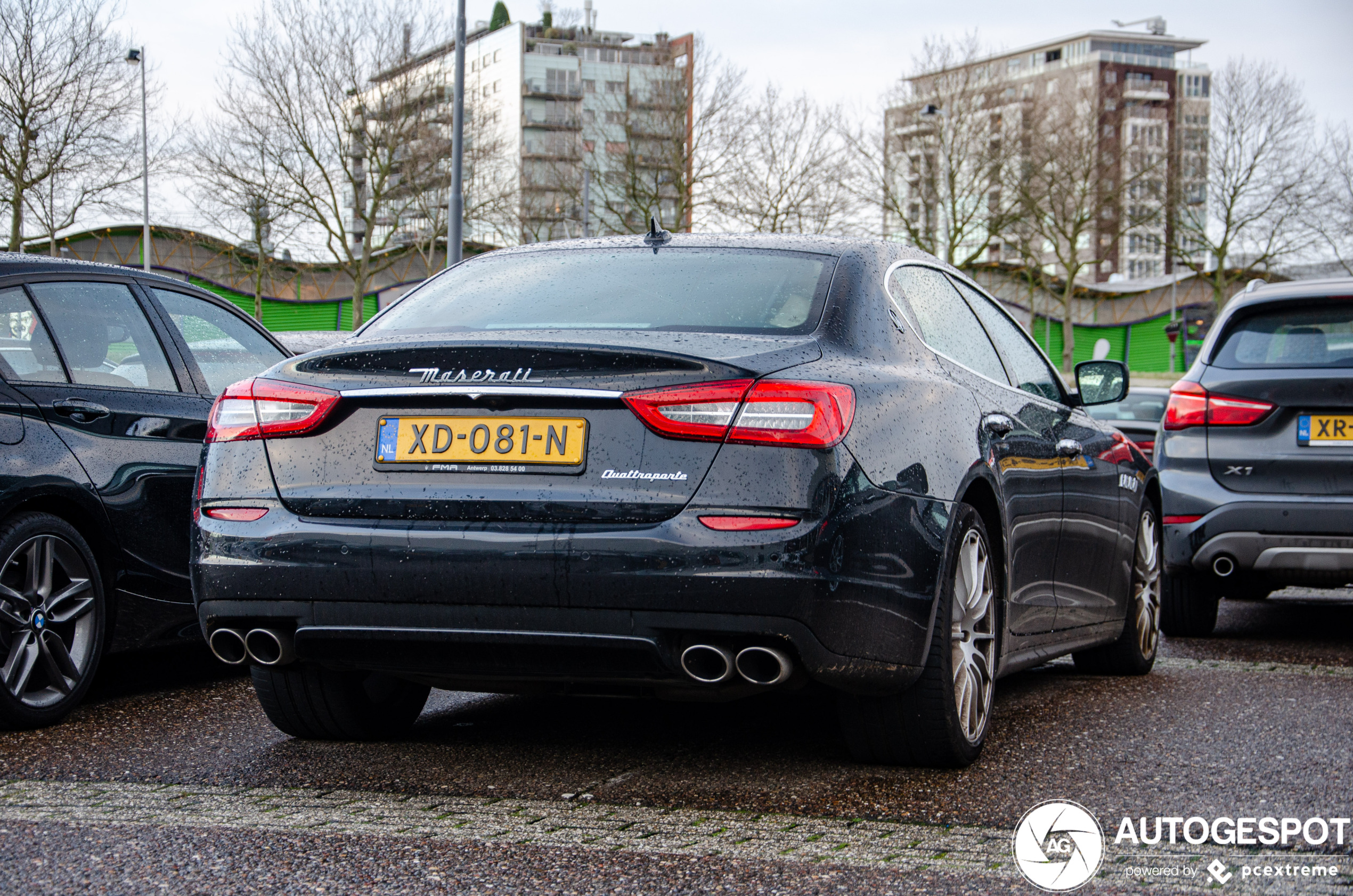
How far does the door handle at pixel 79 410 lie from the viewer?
4.98 metres

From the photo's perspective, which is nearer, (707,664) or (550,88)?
(707,664)

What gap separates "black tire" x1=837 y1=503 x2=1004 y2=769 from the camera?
3830 millimetres

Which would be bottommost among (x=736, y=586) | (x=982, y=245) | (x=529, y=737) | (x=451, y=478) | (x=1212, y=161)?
(x=529, y=737)

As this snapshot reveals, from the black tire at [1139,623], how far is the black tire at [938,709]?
189 cm

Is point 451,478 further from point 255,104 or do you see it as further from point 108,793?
point 255,104

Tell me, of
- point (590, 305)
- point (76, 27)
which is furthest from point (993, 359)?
point (76, 27)

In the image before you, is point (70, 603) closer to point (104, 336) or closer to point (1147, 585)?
point (104, 336)

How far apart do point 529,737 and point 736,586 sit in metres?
1.40

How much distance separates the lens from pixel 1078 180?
51.9m

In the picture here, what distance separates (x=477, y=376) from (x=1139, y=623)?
357 centimetres

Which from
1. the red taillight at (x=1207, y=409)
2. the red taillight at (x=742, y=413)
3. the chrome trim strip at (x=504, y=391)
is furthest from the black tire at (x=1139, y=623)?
the chrome trim strip at (x=504, y=391)

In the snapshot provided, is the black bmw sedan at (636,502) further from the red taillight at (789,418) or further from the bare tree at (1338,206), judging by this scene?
the bare tree at (1338,206)

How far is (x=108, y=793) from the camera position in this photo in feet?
12.3

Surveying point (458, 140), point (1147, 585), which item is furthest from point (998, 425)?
point (458, 140)
